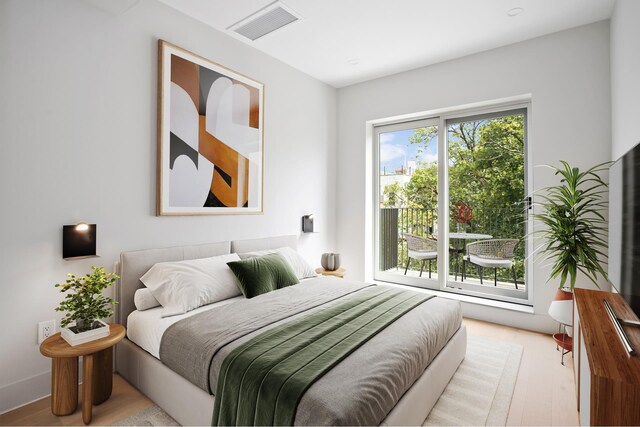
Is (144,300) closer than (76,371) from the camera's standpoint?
No

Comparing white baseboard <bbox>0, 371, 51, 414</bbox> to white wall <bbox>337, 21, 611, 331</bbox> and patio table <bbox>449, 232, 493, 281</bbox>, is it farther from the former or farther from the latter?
patio table <bbox>449, 232, 493, 281</bbox>

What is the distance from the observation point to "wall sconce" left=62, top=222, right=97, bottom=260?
2.20 meters

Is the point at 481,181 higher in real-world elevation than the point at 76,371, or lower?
higher

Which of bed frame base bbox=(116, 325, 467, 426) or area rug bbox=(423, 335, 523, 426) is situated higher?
bed frame base bbox=(116, 325, 467, 426)

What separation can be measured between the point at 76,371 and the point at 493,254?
386cm

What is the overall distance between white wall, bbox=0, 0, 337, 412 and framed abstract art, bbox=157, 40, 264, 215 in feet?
0.33

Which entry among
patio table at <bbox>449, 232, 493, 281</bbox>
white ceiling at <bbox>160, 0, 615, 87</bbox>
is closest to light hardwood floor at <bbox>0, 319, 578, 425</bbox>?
patio table at <bbox>449, 232, 493, 281</bbox>

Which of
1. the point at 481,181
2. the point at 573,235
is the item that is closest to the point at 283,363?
the point at 573,235

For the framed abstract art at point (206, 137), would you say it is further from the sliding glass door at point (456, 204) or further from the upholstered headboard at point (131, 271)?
the sliding glass door at point (456, 204)

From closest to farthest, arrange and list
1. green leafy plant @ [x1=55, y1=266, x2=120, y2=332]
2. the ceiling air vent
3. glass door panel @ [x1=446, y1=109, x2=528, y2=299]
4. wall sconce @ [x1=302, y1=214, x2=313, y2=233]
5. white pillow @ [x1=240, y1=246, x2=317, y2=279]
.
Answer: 1. green leafy plant @ [x1=55, y1=266, x2=120, y2=332]
2. the ceiling air vent
3. white pillow @ [x1=240, y1=246, x2=317, y2=279]
4. glass door panel @ [x1=446, y1=109, x2=528, y2=299]
5. wall sconce @ [x1=302, y1=214, x2=313, y2=233]

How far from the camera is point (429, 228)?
13.6 feet

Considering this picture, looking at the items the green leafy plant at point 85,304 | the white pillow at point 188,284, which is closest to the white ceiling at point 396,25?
the white pillow at point 188,284

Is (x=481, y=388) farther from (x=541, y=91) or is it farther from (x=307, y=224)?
(x=541, y=91)

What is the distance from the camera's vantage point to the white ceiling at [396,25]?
2729 millimetres
